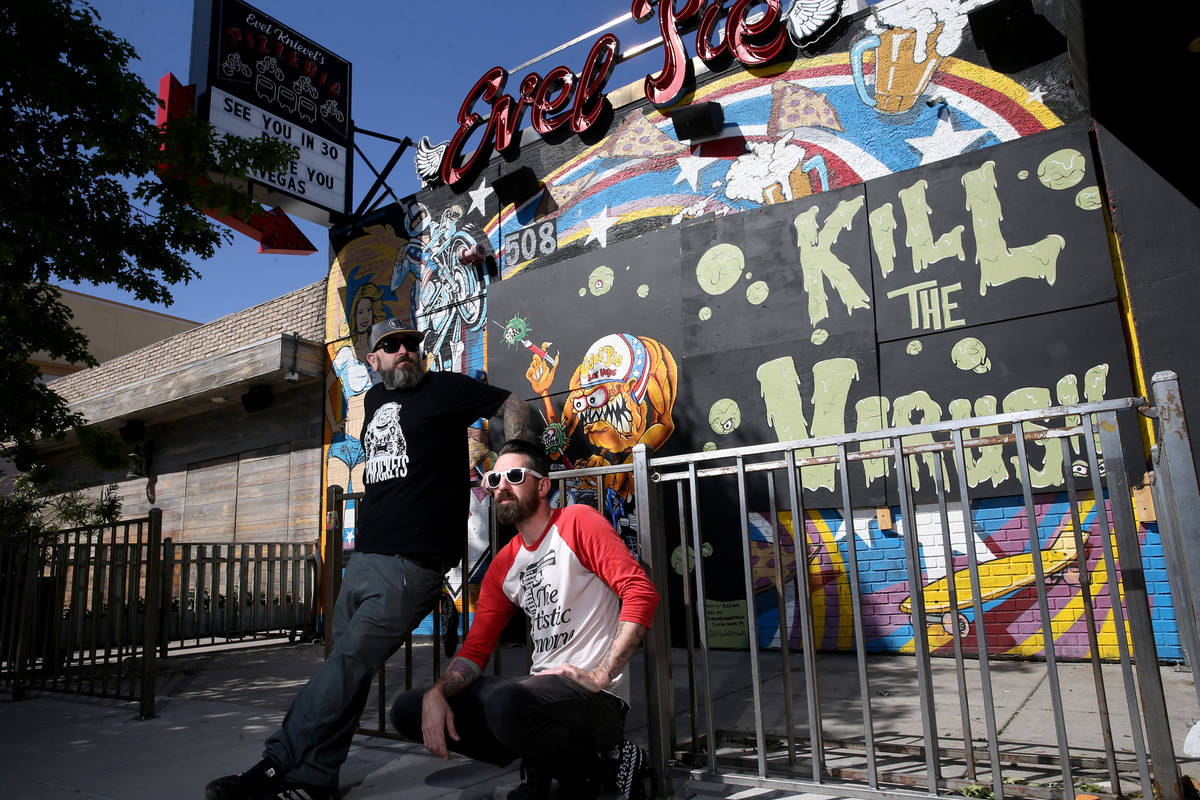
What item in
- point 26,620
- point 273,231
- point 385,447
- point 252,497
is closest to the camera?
point 385,447

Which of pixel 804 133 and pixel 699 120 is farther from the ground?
pixel 699 120

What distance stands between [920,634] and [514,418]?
194 cm

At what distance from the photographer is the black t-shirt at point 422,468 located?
3441 millimetres

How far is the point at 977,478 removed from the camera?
6438 millimetres

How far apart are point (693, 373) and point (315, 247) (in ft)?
23.8

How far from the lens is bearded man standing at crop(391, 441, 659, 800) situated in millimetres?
2740

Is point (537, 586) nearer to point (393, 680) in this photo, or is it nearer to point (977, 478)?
point (393, 680)

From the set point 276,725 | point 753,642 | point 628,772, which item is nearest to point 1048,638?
point 753,642

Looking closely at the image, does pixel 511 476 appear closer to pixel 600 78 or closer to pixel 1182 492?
pixel 1182 492

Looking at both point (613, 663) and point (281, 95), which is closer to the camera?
point (613, 663)

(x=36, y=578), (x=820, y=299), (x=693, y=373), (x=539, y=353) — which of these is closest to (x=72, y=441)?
(x=36, y=578)

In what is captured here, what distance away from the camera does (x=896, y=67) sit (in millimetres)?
7375

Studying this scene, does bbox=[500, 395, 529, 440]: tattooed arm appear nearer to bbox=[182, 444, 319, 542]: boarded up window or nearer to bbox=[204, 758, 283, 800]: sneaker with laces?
bbox=[204, 758, 283, 800]: sneaker with laces

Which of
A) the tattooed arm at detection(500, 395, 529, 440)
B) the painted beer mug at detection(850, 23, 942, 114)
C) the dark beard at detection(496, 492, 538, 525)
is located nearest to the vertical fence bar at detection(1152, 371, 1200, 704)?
the dark beard at detection(496, 492, 538, 525)
